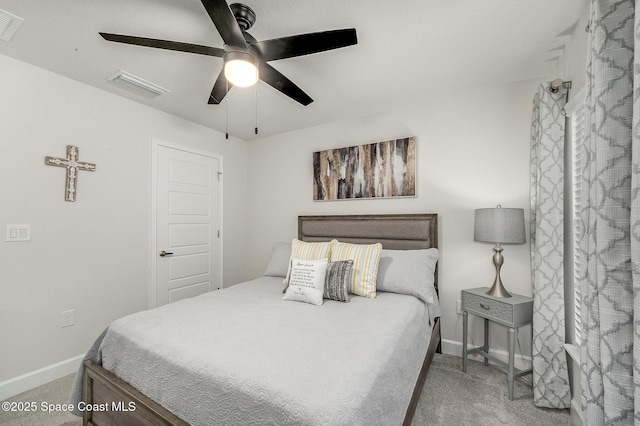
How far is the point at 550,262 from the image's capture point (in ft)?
6.44

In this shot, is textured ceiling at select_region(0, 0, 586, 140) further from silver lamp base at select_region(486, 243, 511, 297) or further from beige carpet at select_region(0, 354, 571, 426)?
beige carpet at select_region(0, 354, 571, 426)

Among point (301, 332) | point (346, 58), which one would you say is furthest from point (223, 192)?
point (301, 332)

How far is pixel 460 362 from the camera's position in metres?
2.53

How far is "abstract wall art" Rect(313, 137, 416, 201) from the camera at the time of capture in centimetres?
294

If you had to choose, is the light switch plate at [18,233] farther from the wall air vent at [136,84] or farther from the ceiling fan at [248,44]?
the ceiling fan at [248,44]

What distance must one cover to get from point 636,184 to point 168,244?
357 centimetres

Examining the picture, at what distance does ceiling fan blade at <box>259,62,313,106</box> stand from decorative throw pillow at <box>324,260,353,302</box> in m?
1.34

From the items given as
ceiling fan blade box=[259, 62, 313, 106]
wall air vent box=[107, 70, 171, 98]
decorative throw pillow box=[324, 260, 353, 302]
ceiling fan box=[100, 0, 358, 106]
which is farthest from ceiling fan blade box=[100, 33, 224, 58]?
decorative throw pillow box=[324, 260, 353, 302]

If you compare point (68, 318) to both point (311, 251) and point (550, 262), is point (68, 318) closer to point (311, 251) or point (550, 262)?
point (311, 251)

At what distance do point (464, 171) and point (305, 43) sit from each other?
6.45ft

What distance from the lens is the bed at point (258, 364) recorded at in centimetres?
104

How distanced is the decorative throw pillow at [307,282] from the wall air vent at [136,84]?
2075 mm

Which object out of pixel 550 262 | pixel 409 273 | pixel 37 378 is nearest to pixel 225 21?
pixel 409 273

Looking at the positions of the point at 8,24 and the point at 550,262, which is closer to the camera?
the point at 8,24
